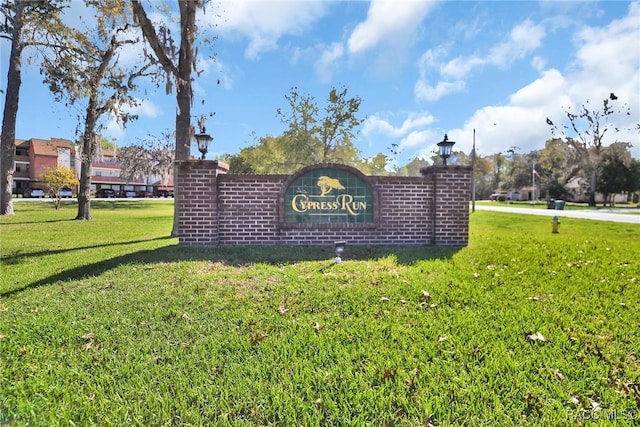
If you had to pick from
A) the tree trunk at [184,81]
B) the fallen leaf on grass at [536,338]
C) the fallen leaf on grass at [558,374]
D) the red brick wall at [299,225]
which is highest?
the tree trunk at [184,81]

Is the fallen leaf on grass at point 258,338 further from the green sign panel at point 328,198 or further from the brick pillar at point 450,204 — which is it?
the brick pillar at point 450,204

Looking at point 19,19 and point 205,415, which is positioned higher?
point 19,19

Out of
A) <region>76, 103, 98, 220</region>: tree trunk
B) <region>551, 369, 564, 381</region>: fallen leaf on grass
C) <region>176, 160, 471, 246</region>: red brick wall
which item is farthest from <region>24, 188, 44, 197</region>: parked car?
<region>551, 369, 564, 381</region>: fallen leaf on grass

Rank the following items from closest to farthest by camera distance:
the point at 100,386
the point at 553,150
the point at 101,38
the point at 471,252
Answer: the point at 100,386, the point at 471,252, the point at 101,38, the point at 553,150

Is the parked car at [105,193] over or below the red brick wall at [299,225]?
over

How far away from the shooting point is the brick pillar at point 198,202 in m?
7.16

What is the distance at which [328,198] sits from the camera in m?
7.59

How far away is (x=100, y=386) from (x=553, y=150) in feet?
204

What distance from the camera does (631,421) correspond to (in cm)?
213

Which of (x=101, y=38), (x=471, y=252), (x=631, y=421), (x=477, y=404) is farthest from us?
(x=101, y=38)

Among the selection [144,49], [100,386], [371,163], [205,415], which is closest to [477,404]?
[205,415]

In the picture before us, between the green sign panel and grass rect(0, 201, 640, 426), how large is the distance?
75.3 inches

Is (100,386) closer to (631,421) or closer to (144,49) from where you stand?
(631,421)

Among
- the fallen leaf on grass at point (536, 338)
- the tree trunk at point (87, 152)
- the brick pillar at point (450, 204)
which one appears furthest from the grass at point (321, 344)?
the tree trunk at point (87, 152)
